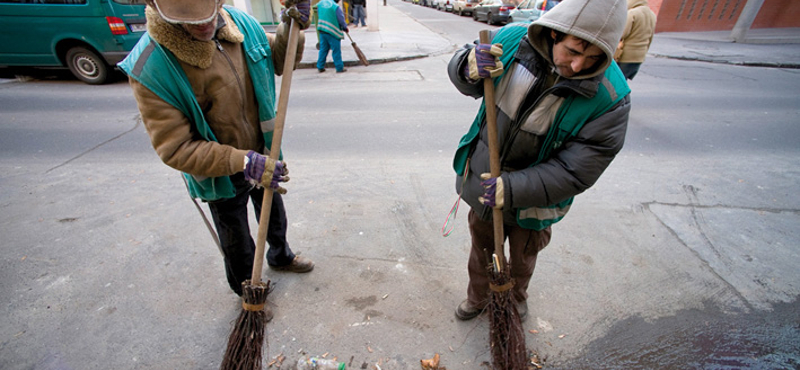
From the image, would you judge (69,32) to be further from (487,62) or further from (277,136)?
(487,62)

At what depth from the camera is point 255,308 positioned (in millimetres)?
1904

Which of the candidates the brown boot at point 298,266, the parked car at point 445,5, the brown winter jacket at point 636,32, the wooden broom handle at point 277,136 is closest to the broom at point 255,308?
the wooden broom handle at point 277,136

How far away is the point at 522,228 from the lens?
2070 mm

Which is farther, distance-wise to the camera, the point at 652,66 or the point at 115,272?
the point at 652,66

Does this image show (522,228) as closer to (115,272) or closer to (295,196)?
(295,196)

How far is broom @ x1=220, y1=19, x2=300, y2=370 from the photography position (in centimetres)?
182

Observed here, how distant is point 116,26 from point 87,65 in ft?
4.08

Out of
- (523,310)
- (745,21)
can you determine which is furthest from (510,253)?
(745,21)

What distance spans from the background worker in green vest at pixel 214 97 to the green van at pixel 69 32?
701 cm

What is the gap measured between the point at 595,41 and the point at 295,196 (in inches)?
120

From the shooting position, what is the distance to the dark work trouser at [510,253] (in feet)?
6.95

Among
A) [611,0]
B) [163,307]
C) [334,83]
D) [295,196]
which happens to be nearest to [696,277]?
[611,0]

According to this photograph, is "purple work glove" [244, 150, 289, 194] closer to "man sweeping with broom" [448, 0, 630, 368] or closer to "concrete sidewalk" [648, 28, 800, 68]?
"man sweeping with broom" [448, 0, 630, 368]

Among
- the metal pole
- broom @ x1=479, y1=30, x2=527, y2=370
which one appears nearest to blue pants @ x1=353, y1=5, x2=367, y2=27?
the metal pole
